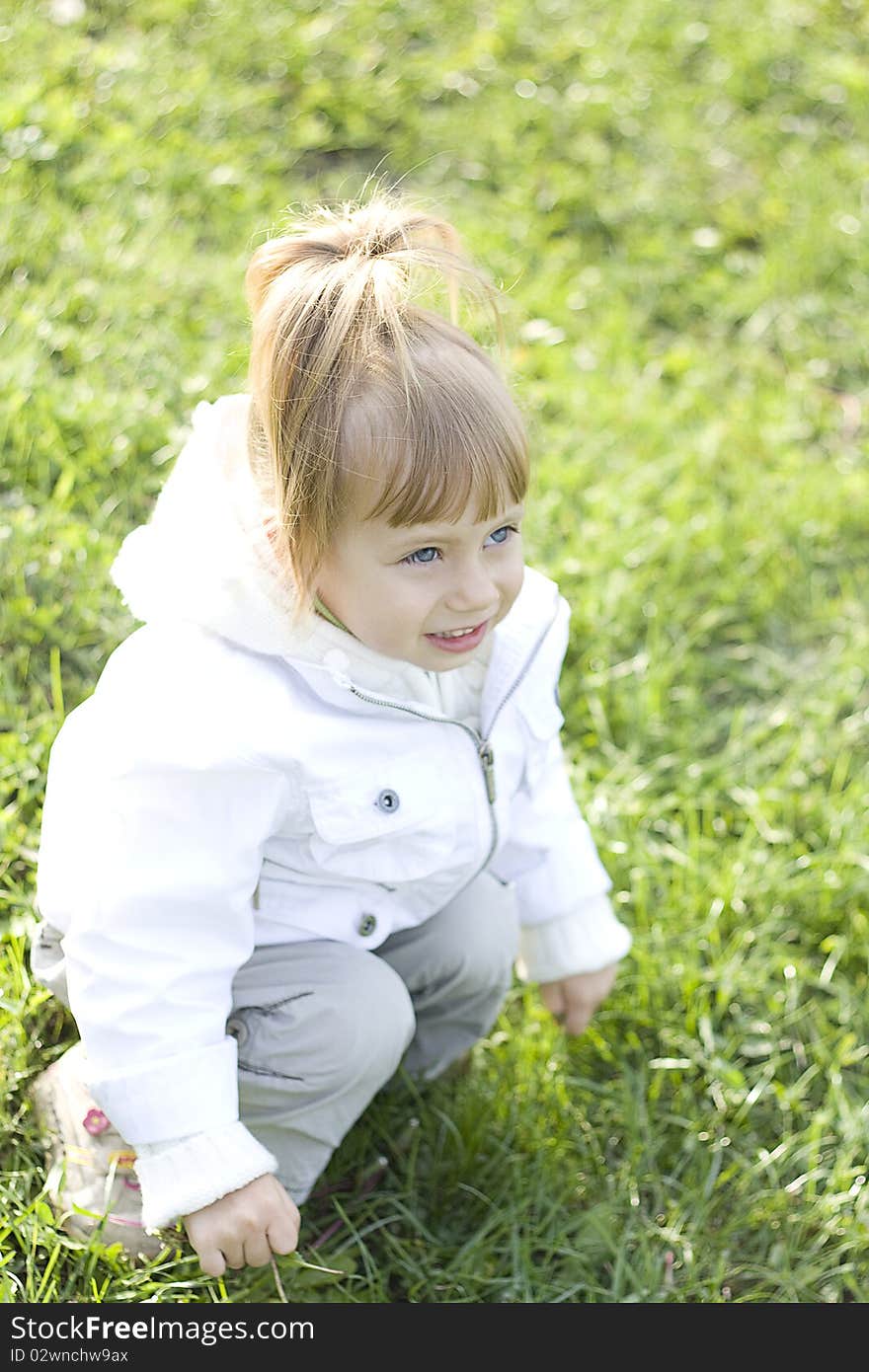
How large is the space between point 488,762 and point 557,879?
323 millimetres

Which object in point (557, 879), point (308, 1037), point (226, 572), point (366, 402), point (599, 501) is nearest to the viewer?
point (366, 402)

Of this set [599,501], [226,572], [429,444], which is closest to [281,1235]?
[226,572]

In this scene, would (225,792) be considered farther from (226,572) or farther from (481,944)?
(481,944)

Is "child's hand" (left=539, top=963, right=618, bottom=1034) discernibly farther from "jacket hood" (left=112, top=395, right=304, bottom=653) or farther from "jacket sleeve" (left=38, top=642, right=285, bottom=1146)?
"jacket hood" (left=112, top=395, right=304, bottom=653)

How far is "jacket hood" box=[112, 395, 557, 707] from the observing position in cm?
171

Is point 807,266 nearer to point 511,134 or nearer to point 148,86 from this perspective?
point 511,134

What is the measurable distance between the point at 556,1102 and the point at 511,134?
252 centimetres

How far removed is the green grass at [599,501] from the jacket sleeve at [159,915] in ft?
0.89

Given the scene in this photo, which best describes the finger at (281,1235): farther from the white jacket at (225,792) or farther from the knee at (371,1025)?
the knee at (371,1025)

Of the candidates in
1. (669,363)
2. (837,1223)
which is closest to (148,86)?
(669,363)

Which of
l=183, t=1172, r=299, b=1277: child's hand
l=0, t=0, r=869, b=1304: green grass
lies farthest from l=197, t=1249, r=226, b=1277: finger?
l=0, t=0, r=869, b=1304: green grass

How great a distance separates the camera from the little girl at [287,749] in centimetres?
164

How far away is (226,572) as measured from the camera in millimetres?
1717

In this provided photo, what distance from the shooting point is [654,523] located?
9.79 feet
